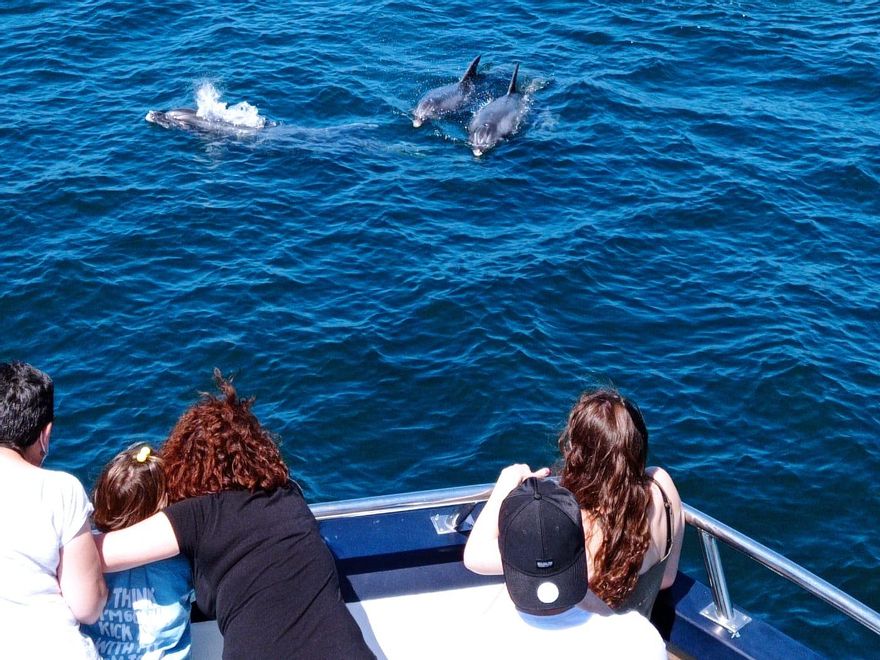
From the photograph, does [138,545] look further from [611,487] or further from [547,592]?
[611,487]

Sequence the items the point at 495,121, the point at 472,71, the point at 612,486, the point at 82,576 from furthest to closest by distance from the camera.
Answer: the point at 472,71 < the point at 495,121 < the point at 612,486 < the point at 82,576

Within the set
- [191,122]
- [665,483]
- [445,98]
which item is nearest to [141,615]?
[665,483]

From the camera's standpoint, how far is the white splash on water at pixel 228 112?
1969 cm

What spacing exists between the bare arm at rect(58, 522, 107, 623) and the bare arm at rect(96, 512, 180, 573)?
0.08 meters

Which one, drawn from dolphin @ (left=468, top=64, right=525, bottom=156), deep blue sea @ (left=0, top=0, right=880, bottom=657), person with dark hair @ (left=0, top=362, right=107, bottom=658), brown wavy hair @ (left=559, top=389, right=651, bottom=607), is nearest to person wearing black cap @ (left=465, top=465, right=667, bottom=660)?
brown wavy hair @ (left=559, top=389, right=651, bottom=607)

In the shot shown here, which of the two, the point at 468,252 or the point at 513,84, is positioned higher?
the point at 513,84

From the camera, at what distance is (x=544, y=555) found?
14.5 feet

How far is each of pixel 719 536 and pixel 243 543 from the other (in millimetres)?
2321

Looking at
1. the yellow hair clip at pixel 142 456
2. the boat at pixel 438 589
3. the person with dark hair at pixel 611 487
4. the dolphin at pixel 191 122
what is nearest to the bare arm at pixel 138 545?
the yellow hair clip at pixel 142 456

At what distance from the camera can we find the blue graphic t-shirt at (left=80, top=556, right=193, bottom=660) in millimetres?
4801

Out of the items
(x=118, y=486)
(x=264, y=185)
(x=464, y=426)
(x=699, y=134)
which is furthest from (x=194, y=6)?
(x=118, y=486)

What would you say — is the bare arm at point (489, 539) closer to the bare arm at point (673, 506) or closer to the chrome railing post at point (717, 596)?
the bare arm at point (673, 506)

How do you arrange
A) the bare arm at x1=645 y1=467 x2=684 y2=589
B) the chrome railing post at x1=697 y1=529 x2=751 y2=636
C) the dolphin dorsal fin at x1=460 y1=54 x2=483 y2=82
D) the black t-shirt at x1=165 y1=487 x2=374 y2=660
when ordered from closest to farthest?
the black t-shirt at x1=165 y1=487 x2=374 y2=660 → the bare arm at x1=645 y1=467 x2=684 y2=589 → the chrome railing post at x1=697 y1=529 x2=751 y2=636 → the dolphin dorsal fin at x1=460 y1=54 x2=483 y2=82

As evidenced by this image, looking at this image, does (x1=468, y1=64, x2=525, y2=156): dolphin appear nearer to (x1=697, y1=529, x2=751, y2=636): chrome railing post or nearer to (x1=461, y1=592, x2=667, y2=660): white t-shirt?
(x1=697, y1=529, x2=751, y2=636): chrome railing post
